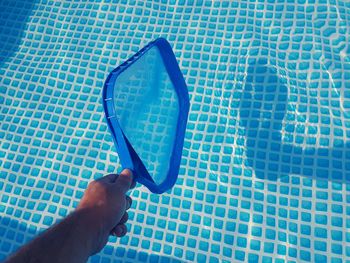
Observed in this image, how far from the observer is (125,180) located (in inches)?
47.9

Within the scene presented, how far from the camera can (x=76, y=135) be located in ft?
6.77

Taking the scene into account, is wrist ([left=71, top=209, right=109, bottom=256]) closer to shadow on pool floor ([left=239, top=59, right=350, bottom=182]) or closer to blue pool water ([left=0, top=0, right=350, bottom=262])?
blue pool water ([left=0, top=0, right=350, bottom=262])

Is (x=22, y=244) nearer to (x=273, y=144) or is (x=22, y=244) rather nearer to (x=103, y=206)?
(x=103, y=206)

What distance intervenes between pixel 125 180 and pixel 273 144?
95 cm

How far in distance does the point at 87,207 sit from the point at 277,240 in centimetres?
96

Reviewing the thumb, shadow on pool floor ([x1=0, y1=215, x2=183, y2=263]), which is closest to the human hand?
the thumb

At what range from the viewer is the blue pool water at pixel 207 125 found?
1.77 metres

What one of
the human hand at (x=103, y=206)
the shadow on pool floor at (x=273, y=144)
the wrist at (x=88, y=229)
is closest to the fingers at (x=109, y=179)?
the human hand at (x=103, y=206)

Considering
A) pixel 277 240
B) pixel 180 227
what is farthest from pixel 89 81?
pixel 277 240

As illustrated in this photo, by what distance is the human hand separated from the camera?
111 cm

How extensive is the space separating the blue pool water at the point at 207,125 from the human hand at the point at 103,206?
67cm

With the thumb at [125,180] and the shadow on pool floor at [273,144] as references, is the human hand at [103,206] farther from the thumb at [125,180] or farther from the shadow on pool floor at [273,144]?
the shadow on pool floor at [273,144]

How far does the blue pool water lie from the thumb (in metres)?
0.66

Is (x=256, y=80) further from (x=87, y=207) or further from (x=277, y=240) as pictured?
(x=87, y=207)
